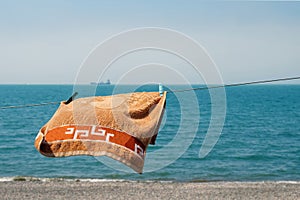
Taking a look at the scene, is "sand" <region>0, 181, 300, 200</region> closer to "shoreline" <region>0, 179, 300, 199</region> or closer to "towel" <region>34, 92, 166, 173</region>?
"shoreline" <region>0, 179, 300, 199</region>

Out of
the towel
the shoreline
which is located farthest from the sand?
the towel

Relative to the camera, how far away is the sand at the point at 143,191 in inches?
551

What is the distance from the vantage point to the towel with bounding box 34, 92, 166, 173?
5312mm

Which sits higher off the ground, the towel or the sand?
the towel

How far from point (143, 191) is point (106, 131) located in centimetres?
1010

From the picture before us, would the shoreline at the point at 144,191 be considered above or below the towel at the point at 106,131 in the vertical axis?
below

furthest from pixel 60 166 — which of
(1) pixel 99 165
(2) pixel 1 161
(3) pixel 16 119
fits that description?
(3) pixel 16 119

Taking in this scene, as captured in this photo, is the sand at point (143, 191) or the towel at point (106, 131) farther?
the sand at point (143, 191)

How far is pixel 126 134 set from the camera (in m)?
5.37

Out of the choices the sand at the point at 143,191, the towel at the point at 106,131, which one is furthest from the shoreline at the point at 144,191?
the towel at the point at 106,131

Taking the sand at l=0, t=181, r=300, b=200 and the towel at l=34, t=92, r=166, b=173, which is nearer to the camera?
the towel at l=34, t=92, r=166, b=173

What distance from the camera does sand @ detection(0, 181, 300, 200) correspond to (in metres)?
14.0

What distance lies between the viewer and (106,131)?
5.38 meters

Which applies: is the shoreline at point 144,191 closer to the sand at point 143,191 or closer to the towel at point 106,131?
the sand at point 143,191
